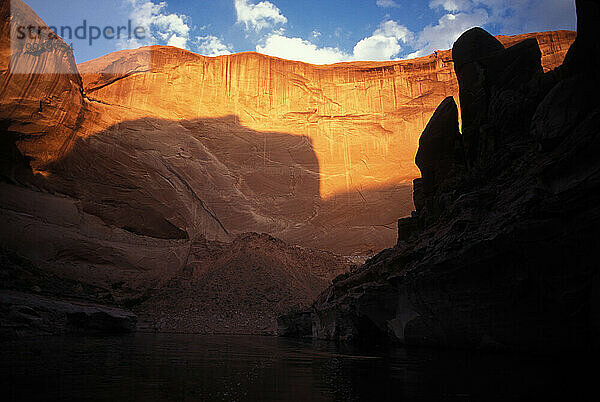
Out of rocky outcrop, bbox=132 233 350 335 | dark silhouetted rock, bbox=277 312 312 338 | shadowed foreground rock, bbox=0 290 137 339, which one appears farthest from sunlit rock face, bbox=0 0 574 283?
dark silhouetted rock, bbox=277 312 312 338

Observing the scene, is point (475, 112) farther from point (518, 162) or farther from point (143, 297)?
point (143, 297)

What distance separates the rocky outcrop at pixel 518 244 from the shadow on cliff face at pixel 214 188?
61.9 ft

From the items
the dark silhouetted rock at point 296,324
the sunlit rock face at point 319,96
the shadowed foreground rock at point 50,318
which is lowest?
the dark silhouetted rock at point 296,324

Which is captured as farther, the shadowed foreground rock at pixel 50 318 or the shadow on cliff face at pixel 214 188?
the shadow on cliff face at pixel 214 188

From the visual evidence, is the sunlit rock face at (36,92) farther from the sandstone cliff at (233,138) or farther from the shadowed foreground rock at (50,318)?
the shadowed foreground rock at (50,318)

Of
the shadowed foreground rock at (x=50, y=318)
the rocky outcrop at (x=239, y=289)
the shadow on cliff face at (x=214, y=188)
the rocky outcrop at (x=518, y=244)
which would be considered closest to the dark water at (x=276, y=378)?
the rocky outcrop at (x=518, y=244)

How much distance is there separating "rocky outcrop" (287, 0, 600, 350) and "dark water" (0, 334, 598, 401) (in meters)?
0.76

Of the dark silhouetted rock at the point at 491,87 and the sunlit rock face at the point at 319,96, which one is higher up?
the sunlit rock face at the point at 319,96

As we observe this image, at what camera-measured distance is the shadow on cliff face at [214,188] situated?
2636 centimetres

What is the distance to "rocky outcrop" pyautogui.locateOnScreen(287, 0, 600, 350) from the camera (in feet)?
18.1

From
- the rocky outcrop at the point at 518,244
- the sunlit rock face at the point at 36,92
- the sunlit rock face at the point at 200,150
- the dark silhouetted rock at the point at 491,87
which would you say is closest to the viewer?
the rocky outcrop at the point at 518,244

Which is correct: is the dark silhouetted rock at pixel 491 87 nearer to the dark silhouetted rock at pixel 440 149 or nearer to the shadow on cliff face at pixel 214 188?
the dark silhouetted rock at pixel 440 149

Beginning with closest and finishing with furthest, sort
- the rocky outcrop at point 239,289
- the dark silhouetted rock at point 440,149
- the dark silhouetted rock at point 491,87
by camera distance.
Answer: the dark silhouetted rock at point 491,87
the dark silhouetted rock at point 440,149
the rocky outcrop at point 239,289

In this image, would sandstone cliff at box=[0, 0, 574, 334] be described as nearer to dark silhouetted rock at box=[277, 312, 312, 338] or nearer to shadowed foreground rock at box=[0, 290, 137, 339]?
dark silhouetted rock at box=[277, 312, 312, 338]
